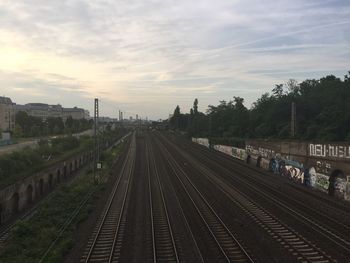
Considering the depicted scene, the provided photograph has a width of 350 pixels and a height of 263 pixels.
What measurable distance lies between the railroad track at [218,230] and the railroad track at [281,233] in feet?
6.64

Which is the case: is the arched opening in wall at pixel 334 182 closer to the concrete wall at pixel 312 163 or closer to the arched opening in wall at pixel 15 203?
the concrete wall at pixel 312 163

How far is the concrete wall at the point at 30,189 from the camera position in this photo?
30281 millimetres

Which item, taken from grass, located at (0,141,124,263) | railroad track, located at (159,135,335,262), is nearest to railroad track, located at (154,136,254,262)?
railroad track, located at (159,135,335,262)

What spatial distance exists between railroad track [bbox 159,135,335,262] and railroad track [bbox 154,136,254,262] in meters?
2.02

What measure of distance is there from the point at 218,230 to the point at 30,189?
64.1 ft

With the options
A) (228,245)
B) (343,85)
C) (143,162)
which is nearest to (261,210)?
(228,245)

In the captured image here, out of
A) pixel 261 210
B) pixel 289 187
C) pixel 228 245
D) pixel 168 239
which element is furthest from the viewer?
pixel 289 187

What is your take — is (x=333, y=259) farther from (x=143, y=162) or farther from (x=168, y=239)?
(x=143, y=162)

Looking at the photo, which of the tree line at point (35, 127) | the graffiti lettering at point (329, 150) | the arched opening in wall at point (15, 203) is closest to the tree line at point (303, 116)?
the graffiti lettering at point (329, 150)

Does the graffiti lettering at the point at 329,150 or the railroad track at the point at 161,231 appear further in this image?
the graffiti lettering at the point at 329,150

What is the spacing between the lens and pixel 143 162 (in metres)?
67.0

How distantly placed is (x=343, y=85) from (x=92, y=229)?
66720 mm

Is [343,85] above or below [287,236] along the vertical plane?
above

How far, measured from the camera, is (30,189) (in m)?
37.5
